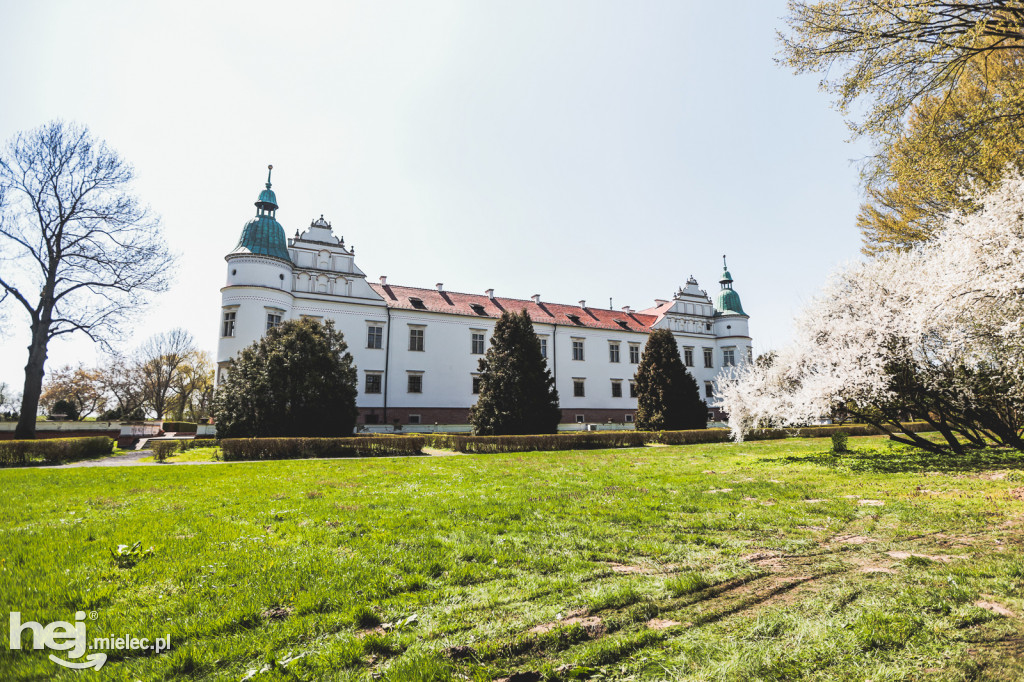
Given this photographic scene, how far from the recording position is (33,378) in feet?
75.2

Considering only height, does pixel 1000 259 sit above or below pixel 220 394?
above

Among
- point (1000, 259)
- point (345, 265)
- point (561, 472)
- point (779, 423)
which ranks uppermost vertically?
point (345, 265)

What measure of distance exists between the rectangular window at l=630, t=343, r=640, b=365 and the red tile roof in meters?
1.58

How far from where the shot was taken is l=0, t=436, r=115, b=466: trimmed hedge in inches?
662

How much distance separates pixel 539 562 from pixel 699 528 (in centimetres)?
265

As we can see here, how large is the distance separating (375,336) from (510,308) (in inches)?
486

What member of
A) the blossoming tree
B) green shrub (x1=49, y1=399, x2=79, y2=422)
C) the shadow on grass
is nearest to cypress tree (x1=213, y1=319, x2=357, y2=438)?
the blossoming tree

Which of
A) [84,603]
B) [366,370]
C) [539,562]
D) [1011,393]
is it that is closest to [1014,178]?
[1011,393]

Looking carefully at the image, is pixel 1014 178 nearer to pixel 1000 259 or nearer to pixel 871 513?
pixel 1000 259

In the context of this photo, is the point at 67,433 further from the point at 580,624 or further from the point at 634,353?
the point at 634,353

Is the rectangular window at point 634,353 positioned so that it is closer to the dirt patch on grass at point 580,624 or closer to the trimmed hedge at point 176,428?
the trimmed hedge at point 176,428

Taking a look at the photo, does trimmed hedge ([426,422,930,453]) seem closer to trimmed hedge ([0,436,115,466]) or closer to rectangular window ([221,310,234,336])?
trimmed hedge ([0,436,115,466])

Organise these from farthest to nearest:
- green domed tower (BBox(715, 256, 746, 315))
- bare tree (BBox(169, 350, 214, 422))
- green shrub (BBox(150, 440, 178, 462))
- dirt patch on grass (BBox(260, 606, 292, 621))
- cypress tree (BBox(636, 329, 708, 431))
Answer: bare tree (BBox(169, 350, 214, 422)) < green domed tower (BBox(715, 256, 746, 315)) < cypress tree (BBox(636, 329, 708, 431)) < green shrub (BBox(150, 440, 178, 462)) < dirt patch on grass (BBox(260, 606, 292, 621))

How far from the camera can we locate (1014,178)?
1000cm
